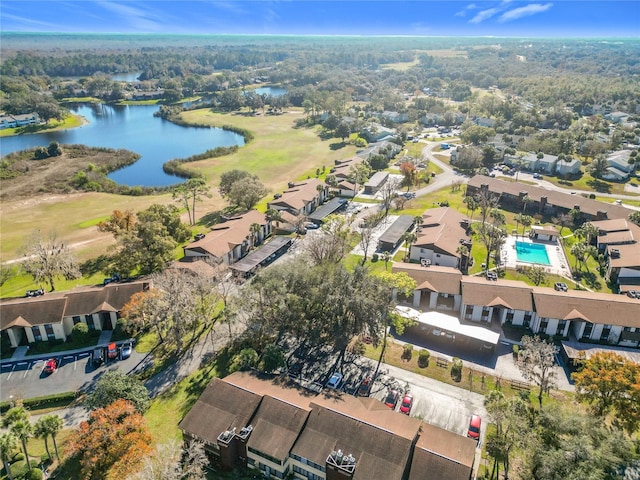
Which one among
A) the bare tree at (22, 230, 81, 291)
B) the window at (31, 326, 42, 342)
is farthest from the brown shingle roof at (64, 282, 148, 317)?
the bare tree at (22, 230, 81, 291)

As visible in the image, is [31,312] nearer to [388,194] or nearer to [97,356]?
[97,356]

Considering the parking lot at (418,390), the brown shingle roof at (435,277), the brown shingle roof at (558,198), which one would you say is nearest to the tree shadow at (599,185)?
the brown shingle roof at (558,198)

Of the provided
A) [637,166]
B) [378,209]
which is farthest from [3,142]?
[637,166]

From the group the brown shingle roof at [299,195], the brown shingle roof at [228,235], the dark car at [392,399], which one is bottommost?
the dark car at [392,399]

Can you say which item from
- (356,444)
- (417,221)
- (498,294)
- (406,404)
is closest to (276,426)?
(356,444)

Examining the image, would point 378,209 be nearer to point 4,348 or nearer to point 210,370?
point 210,370

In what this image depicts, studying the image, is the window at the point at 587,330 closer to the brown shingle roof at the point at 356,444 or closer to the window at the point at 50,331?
the brown shingle roof at the point at 356,444
